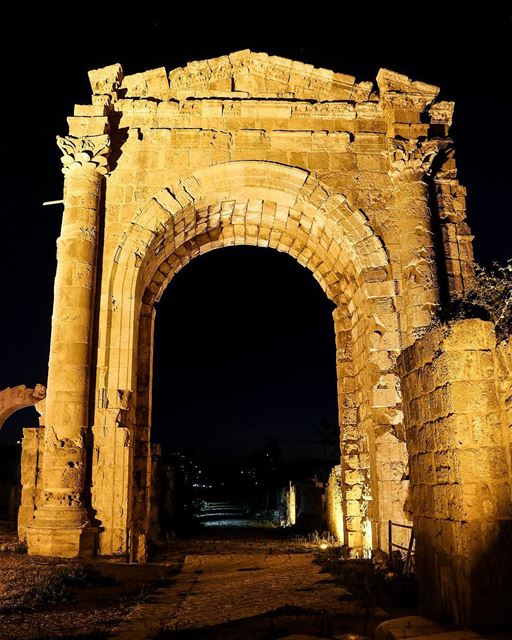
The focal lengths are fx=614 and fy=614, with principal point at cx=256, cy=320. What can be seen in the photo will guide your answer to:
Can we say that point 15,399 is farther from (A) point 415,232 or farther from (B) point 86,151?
(A) point 415,232

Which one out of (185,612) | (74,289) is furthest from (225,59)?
(185,612)

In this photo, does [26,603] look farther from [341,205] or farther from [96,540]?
[341,205]

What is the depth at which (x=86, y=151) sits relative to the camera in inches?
Answer: 416

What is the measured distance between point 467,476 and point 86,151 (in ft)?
28.3

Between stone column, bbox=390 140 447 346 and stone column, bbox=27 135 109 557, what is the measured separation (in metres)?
5.15

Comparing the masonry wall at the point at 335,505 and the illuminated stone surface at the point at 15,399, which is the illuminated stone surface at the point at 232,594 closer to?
the masonry wall at the point at 335,505

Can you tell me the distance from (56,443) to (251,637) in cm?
533

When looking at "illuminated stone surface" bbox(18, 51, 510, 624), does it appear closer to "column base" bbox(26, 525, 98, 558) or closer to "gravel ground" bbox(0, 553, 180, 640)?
"column base" bbox(26, 525, 98, 558)

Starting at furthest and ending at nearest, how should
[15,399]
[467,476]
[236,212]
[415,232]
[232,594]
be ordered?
[15,399]
[236,212]
[415,232]
[232,594]
[467,476]

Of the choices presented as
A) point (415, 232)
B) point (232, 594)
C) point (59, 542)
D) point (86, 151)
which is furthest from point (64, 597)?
point (415, 232)

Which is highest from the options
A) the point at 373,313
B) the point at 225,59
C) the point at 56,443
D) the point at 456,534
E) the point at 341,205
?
the point at 225,59

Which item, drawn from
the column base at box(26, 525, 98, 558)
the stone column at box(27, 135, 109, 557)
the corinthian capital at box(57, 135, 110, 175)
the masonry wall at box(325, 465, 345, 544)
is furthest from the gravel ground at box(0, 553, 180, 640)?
the masonry wall at box(325, 465, 345, 544)

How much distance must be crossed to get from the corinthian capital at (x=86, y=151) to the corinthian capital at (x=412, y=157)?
5008 millimetres

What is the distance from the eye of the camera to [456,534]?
4.31m
